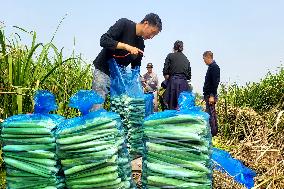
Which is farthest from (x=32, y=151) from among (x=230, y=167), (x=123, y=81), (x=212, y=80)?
(x=212, y=80)

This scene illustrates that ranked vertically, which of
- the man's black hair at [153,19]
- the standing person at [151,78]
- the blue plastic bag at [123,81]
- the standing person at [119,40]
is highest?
the man's black hair at [153,19]

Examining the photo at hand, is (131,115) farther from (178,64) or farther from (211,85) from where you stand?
(211,85)

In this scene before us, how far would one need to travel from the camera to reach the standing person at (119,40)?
4.15 m

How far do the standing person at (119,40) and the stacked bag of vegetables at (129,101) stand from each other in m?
0.07

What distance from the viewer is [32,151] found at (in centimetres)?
240

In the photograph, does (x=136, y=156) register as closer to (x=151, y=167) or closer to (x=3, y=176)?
(x=3, y=176)

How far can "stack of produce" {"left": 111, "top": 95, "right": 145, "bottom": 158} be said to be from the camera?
429cm

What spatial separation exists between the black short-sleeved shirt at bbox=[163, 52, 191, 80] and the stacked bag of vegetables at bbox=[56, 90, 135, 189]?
4.82 m

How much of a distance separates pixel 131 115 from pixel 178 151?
1.95 metres

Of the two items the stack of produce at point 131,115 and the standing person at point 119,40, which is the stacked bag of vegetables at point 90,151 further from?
the stack of produce at point 131,115

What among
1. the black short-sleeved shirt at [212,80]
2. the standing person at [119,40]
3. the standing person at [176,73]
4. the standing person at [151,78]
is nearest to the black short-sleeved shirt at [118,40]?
the standing person at [119,40]

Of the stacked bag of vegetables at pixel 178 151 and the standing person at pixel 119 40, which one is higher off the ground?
the standing person at pixel 119 40

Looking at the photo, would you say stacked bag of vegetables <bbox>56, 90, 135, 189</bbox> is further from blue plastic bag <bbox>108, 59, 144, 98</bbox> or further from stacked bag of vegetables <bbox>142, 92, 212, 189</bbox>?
blue plastic bag <bbox>108, 59, 144, 98</bbox>

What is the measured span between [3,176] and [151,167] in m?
1.42
